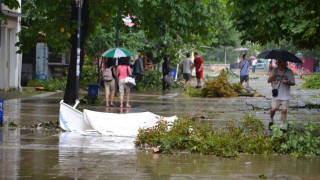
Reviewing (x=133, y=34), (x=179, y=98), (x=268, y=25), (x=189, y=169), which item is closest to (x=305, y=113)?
(x=268, y=25)

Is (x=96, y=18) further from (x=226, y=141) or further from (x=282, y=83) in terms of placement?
(x=226, y=141)

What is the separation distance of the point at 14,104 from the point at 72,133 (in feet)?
24.9

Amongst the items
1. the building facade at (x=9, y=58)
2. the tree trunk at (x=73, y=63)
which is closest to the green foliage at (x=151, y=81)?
the building facade at (x=9, y=58)

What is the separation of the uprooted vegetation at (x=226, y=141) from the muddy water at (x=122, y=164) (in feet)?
0.88

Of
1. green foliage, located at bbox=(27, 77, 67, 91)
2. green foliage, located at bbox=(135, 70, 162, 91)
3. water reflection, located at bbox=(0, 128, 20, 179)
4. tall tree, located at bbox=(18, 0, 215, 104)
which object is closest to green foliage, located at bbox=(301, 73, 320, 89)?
green foliage, located at bbox=(135, 70, 162, 91)

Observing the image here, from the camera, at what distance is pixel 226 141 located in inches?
447

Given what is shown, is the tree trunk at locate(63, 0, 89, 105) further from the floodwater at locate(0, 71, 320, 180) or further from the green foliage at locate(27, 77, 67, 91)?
the green foliage at locate(27, 77, 67, 91)

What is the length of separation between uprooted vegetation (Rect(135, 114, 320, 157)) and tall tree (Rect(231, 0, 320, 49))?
1.82 meters

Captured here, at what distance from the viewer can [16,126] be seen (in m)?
15.1

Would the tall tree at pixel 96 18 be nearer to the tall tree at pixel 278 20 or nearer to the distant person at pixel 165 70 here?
the tall tree at pixel 278 20

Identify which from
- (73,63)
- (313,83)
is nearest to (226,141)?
(73,63)

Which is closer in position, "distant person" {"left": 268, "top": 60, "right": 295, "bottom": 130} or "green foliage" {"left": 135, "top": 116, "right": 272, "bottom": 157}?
"green foliage" {"left": 135, "top": 116, "right": 272, "bottom": 157}

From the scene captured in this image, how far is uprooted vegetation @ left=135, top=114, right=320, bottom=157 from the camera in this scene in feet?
37.0

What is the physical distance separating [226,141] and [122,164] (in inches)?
89.8
